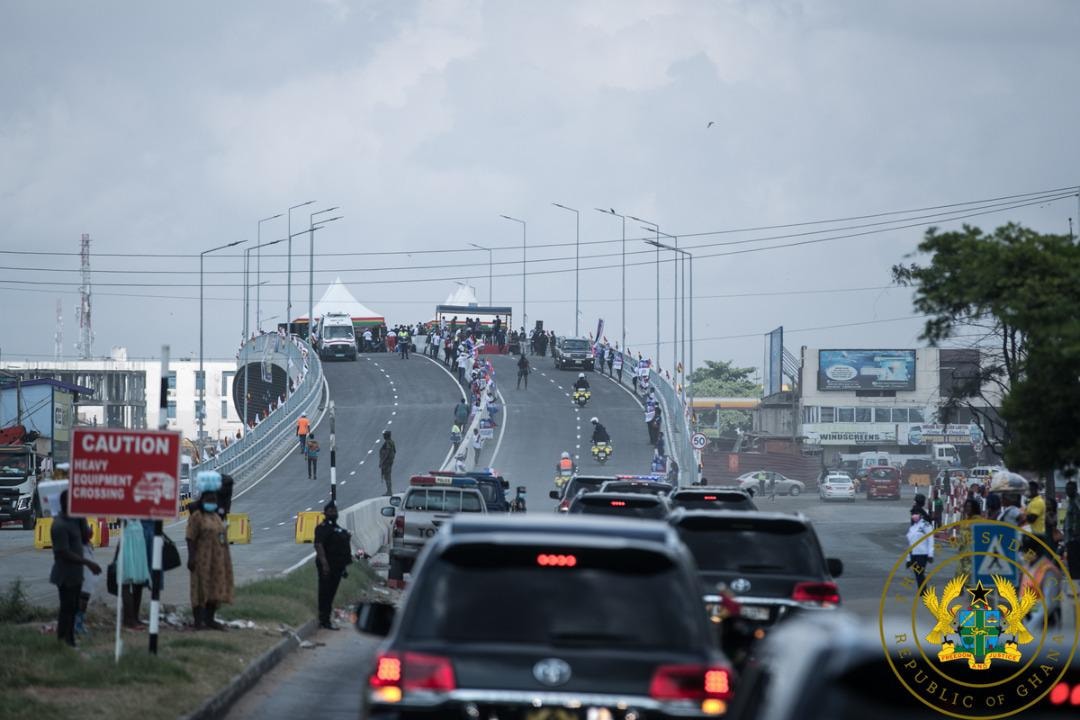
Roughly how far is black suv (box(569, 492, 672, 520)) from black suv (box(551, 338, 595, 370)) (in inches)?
2753

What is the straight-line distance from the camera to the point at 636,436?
67.5 metres

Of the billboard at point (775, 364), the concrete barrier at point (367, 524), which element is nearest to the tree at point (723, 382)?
the billboard at point (775, 364)

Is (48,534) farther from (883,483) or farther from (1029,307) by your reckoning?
(883,483)

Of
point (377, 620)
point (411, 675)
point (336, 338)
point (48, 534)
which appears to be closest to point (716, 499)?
point (377, 620)

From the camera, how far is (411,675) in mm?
6371

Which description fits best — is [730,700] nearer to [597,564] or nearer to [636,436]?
[597,564]

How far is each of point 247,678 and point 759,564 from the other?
16.5ft

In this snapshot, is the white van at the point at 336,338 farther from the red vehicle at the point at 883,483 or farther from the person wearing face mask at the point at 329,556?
the person wearing face mask at the point at 329,556

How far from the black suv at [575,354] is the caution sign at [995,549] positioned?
76.4 metres

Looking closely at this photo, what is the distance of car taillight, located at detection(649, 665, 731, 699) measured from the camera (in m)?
6.39

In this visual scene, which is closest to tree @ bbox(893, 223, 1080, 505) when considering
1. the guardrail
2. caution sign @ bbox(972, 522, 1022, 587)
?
caution sign @ bbox(972, 522, 1022, 587)

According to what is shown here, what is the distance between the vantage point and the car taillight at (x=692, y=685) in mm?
6395

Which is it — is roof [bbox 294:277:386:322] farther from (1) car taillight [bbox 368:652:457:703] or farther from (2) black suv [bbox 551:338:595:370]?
(1) car taillight [bbox 368:652:457:703]

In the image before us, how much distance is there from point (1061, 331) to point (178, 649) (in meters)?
8.75
